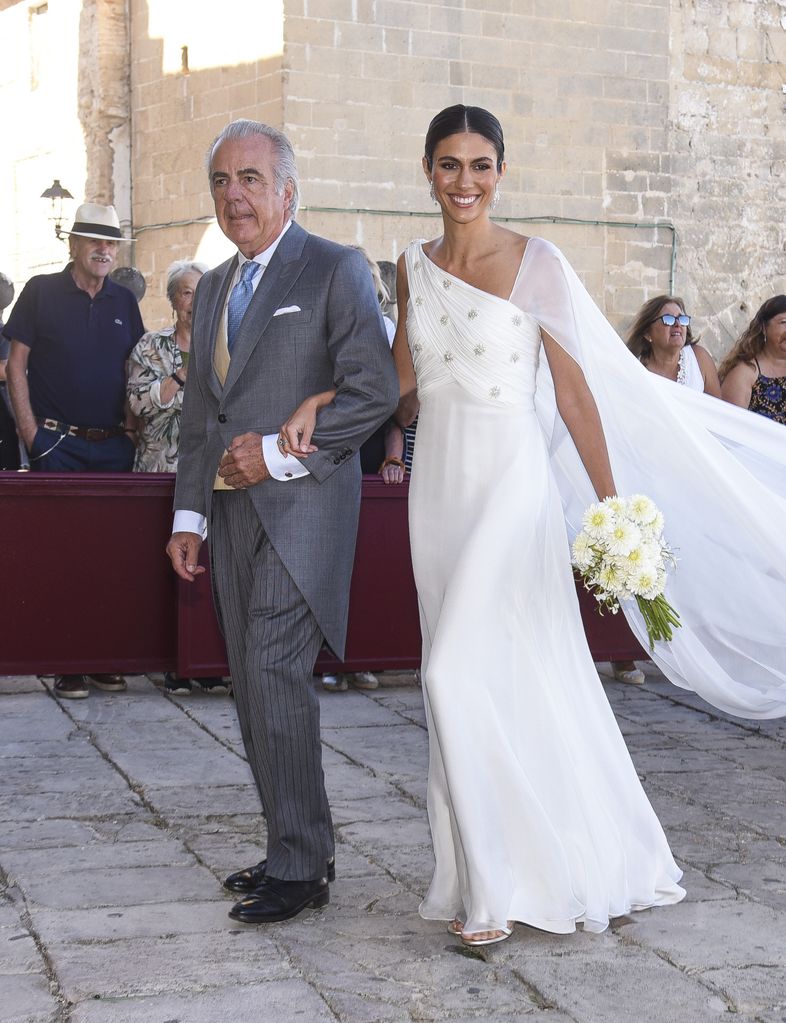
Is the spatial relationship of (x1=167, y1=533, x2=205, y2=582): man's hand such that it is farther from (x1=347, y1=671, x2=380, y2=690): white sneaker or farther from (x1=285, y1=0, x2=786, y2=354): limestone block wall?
(x1=285, y1=0, x2=786, y2=354): limestone block wall

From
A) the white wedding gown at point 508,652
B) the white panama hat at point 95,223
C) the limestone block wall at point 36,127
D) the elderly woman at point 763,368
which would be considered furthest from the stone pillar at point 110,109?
the white wedding gown at point 508,652

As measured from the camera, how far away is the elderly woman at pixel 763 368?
26.1 ft

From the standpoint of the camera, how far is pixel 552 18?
1587cm

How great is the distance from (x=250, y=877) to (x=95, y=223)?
15.4 ft

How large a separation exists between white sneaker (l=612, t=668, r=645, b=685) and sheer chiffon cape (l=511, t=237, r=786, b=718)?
3016 millimetres

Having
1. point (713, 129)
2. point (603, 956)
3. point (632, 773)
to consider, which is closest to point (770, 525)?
point (632, 773)

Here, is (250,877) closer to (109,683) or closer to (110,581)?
(110,581)

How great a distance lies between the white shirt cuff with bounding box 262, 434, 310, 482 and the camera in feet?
12.4

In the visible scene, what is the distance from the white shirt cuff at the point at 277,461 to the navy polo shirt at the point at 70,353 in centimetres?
400

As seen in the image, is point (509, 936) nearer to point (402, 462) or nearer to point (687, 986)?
point (687, 986)

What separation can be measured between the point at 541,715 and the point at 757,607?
1158mm

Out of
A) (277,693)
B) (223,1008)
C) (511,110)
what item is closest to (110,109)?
(511,110)

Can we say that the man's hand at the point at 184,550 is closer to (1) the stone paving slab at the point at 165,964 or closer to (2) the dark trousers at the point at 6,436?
(1) the stone paving slab at the point at 165,964

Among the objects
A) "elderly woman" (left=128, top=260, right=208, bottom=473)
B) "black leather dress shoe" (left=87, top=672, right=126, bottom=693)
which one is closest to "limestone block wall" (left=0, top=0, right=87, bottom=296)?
"elderly woman" (left=128, top=260, right=208, bottom=473)
